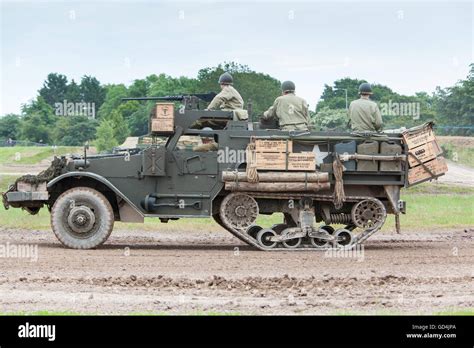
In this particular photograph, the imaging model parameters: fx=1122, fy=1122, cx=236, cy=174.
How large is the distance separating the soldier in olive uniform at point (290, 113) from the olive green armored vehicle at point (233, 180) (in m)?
0.50

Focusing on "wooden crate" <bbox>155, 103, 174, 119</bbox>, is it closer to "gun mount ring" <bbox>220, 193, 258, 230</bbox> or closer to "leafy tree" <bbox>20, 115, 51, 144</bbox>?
"gun mount ring" <bbox>220, 193, 258, 230</bbox>

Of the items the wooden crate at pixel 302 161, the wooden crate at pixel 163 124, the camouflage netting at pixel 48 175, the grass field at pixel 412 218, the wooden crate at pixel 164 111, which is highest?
the wooden crate at pixel 164 111

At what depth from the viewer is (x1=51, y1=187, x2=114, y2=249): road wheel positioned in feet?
69.5

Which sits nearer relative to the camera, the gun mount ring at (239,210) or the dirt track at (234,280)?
the dirt track at (234,280)

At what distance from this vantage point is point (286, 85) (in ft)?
73.1

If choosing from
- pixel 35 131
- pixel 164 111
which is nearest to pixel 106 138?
pixel 35 131

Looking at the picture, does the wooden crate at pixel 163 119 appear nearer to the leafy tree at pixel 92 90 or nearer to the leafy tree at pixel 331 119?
the leafy tree at pixel 331 119

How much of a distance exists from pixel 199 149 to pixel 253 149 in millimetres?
1109

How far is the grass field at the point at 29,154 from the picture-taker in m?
54.9

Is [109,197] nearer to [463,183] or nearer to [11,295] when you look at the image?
[11,295]

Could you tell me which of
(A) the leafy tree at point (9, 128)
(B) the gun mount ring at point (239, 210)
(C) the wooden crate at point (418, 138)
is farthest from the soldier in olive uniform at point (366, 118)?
(A) the leafy tree at point (9, 128)

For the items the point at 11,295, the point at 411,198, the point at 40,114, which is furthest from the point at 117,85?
the point at 11,295

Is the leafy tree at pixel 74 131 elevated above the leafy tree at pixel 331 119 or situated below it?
below

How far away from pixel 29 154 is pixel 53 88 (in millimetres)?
56667
